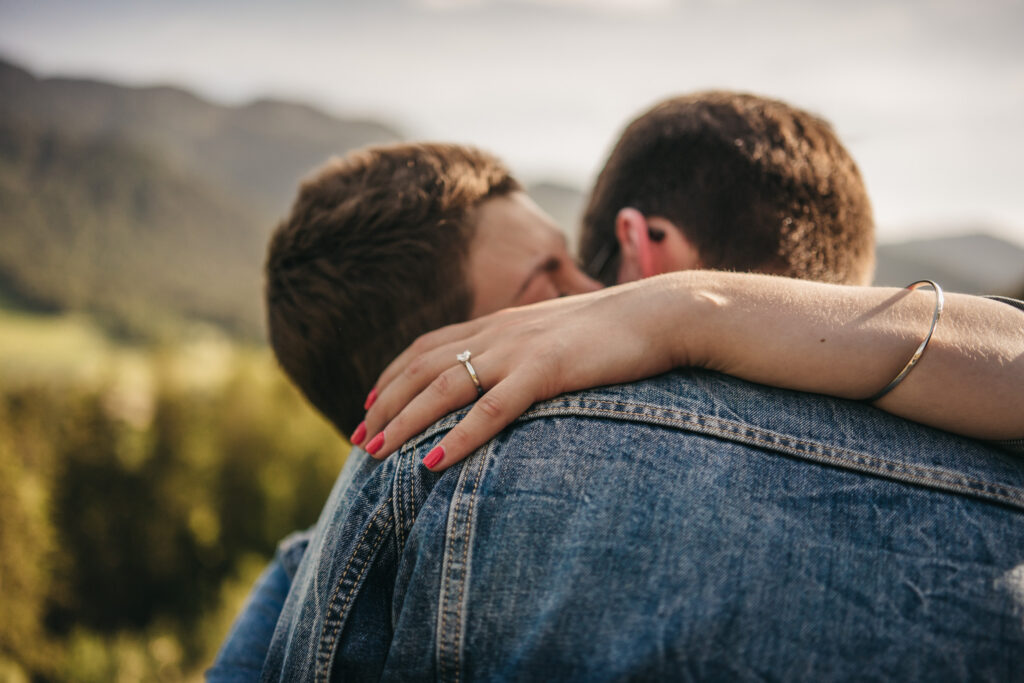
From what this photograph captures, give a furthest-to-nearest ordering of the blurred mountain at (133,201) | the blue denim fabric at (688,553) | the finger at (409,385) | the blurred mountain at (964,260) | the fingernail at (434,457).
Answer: the blurred mountain at (133,201) → the blurred mountain at (964,260) → the finger at (409,385) → the fingernail at (434,457) → the blue denim fabric at (688,553)

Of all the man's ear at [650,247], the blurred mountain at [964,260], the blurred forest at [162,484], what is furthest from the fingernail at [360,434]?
the blurred mountain at [964,260]

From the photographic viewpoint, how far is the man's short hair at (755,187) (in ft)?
6.54

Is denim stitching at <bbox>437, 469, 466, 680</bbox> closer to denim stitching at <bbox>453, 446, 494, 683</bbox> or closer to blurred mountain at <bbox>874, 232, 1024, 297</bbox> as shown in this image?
denim stitching at <bbox>453, 446, 494, 683</bbox>

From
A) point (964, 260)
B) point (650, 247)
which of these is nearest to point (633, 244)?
point (650, 247)

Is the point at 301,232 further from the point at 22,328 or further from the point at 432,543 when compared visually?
the point at 22,328

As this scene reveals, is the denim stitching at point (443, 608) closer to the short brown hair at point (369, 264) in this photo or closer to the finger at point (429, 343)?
the finger at point (429, 343)

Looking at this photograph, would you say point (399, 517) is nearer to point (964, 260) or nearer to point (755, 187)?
point (755, 187)

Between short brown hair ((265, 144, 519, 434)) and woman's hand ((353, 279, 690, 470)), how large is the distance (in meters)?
0.37

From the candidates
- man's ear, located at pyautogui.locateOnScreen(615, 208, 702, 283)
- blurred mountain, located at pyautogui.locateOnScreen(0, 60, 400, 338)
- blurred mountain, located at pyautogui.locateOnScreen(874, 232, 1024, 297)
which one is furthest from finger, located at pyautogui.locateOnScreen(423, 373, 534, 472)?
blurred mountain, located at pyautogui.locateOnScreen(0, 60, 400, 338)

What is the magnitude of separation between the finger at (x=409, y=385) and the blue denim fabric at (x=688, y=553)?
0.31 meters

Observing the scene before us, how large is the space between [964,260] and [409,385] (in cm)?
1136

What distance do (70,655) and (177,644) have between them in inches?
74.2

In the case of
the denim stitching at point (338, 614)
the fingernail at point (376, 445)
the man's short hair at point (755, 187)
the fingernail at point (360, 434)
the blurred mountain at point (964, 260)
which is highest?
the man's short hair at point (755, 187)

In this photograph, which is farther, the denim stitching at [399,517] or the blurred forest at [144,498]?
the blurred forest at [144,498]
